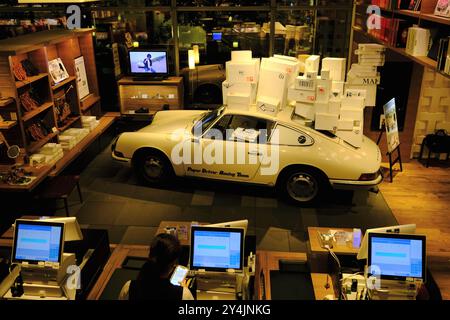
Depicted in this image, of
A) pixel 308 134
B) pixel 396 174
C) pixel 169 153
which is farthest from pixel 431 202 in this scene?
pixel 169 153

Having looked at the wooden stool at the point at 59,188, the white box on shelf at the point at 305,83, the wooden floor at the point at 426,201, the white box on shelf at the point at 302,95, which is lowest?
the wooden floor at the point at 426,201

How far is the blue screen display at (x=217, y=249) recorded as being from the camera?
11.3 ft

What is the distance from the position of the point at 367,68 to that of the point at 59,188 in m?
4.69

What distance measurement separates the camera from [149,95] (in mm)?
9109

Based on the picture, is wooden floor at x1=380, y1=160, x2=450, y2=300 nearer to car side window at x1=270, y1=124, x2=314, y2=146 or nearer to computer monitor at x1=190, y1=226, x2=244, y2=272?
car side window at x1=270, y1=124, x2=314, y2=146

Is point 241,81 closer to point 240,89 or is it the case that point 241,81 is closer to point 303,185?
point 240,89

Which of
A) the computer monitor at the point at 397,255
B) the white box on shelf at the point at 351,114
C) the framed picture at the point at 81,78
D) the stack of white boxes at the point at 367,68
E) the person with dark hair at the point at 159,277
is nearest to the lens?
the person with dark hair at the point at 159,277

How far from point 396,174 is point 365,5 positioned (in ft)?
9.22

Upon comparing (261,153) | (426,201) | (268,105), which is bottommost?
(426,201)

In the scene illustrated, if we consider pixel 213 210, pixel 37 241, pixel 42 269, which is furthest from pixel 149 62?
pixel 42 269

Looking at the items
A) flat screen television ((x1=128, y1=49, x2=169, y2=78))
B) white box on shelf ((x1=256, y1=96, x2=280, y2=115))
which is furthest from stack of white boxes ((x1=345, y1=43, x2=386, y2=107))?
flat screen television ((x1=128, y1=49, x2=169, y2=78))

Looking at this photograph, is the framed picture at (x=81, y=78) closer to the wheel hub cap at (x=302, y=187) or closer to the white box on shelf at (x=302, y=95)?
the white box on shelf at (x=302, y=95)

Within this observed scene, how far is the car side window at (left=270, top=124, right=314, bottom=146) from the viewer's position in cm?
594

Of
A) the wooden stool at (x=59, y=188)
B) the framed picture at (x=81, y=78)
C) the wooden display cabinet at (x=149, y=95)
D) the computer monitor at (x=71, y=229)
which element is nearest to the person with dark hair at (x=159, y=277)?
the computer monitor at (x=71, y=229)
